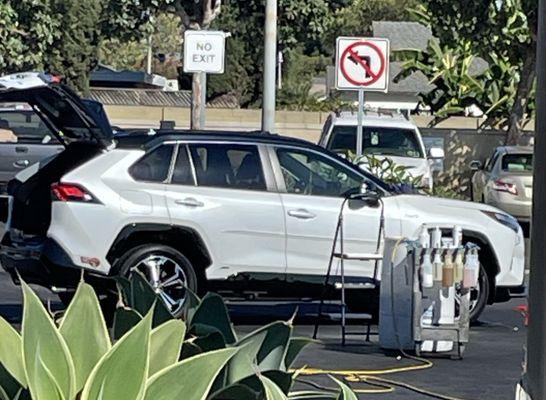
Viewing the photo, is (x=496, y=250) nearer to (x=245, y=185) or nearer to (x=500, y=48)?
(x=245, y=185)

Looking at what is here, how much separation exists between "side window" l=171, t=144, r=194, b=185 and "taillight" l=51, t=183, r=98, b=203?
0.78 metres

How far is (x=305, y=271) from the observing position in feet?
36.0

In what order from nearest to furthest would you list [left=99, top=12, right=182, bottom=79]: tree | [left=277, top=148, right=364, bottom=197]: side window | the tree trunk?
[left=277, top=148, right=364, bottom=197]: side window → the tree trunk → [left=99, top=12, right=182, bottom=79]: tree

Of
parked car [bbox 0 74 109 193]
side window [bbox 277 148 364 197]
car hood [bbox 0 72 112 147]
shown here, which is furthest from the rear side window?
side window [bbox 277 148 364 197]

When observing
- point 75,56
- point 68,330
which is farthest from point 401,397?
point 75,56

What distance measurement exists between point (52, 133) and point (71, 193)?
2.43 ft

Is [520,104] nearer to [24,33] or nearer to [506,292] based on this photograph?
[24,33]

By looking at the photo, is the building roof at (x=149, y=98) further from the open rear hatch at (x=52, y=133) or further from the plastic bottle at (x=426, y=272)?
the plastic bottle at (x=426, y=272)

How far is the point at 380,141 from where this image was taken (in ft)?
67.7

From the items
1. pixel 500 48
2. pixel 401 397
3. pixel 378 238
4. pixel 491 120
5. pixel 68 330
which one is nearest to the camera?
pixel 68 330

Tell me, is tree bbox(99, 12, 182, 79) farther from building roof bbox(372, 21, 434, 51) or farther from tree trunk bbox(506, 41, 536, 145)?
tree trunk bbox(506, 41, 536, 145)

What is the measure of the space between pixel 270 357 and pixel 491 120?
96.4 ft

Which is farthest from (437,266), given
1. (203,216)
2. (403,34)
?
(403,34)

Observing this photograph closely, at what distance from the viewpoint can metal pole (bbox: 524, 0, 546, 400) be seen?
3809 millimetres
